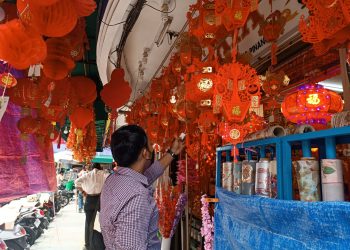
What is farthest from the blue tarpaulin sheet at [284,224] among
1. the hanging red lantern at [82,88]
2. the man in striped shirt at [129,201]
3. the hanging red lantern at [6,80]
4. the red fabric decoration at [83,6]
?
the hanging red lantern at [82,88]

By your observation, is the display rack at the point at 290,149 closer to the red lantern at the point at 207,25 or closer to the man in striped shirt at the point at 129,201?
the man in striped shirt at the point at 129,201

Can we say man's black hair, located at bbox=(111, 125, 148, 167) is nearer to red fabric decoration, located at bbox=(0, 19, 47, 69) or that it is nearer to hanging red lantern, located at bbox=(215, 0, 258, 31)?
red fabric decoration, located at bbox=(0, 19, 47, 69)

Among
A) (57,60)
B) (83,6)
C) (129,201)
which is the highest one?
(83,6)

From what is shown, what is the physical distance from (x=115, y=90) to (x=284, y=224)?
215 centimetres

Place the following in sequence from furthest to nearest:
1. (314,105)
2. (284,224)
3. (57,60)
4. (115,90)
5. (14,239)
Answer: (14,239), (115,90), (314,105), (57,60), (284,224)

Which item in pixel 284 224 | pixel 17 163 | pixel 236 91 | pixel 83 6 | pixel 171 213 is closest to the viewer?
pixel 284 224

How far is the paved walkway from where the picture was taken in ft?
21.7

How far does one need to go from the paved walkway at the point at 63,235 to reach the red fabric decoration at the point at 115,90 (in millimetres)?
4646

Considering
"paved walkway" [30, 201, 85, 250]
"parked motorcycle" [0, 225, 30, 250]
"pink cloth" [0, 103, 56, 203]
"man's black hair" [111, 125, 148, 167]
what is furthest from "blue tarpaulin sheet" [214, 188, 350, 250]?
"paved walkway" [30, 201, 85, 250]

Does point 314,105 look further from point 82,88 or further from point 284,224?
point 82,88

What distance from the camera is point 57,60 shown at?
73.8 inches

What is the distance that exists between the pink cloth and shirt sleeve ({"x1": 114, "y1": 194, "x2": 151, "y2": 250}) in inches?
48.1

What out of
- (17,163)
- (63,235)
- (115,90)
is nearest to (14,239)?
(63,235)

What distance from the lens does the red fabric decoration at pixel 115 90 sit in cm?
295
